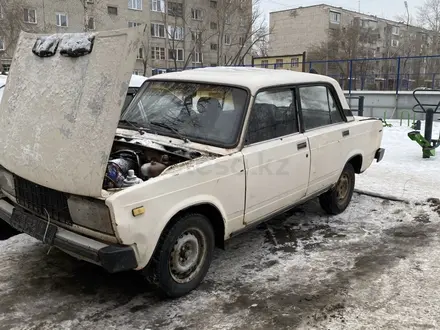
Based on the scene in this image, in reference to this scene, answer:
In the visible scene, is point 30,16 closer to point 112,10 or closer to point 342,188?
point 112,10

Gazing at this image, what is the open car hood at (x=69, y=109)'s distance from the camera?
115 inches

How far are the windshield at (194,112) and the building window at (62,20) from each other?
1565 inches

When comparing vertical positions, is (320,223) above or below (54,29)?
below

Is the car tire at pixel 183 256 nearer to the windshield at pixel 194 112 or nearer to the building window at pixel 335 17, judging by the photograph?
the windshield at pixel 194 112

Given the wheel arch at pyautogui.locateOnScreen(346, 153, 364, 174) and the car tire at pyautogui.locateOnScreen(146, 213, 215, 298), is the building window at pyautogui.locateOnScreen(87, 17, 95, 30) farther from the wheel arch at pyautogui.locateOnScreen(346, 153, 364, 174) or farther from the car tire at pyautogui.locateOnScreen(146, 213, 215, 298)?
the car tire at pyautogui.locateOnScreen(146, 213, 215, 298)

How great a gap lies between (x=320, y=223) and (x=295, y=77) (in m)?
1.81

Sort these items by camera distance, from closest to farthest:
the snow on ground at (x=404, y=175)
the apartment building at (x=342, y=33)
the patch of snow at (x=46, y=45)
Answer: the patch of snow at (x=46, y=45) < the snow on ground at (x=404, y=175) < the apartment building at (x=342, y=33)

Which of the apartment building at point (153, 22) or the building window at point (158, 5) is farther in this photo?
the building window at point (158, 5)

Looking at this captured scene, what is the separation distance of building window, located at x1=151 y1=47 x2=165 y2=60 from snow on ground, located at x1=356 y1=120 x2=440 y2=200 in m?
40.5

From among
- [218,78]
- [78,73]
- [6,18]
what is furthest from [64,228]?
[6,18]

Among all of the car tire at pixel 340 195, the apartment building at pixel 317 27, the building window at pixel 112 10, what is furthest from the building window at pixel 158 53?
the car tire at pixel 340 195

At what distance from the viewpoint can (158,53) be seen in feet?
157

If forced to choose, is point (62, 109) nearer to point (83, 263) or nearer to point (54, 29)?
point (83, 263)

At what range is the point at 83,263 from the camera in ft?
13.2
